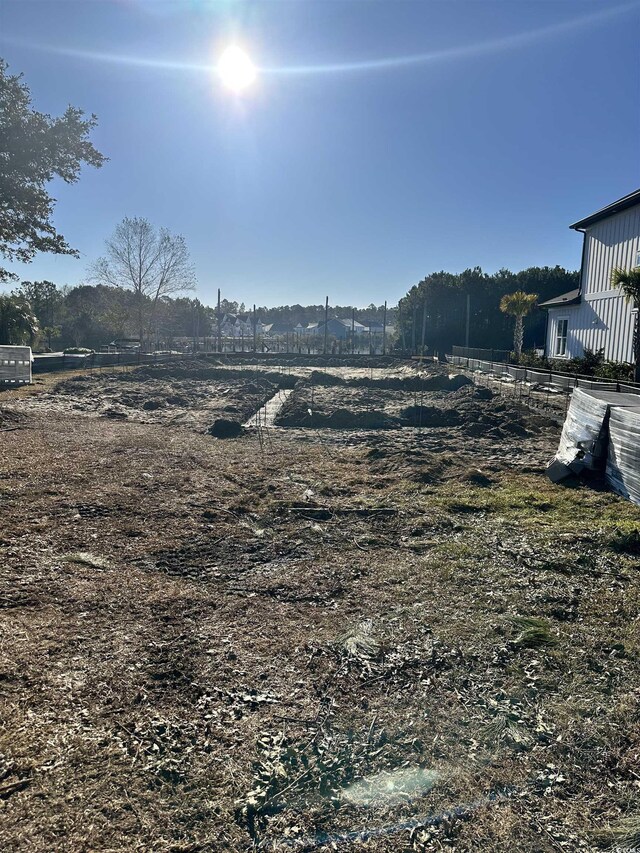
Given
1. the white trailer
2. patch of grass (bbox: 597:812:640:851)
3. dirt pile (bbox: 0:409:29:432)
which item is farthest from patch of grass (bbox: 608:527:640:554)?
the white trailer

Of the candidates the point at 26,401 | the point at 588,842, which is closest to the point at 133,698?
the point at 588,842

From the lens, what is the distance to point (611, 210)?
57.3ft

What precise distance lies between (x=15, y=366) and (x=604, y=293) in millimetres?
21572

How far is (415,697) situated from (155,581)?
92.9 inches

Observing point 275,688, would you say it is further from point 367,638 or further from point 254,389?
point 254,389

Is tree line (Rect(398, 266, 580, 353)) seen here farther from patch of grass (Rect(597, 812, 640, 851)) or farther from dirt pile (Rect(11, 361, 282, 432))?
patch of grass (Rect(597, 812, 640, 851))

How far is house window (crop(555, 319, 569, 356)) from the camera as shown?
21.5m

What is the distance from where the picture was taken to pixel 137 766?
2.32 metres

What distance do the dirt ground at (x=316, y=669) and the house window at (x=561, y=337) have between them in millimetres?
16730

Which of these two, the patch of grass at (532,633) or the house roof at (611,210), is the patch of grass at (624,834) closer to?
the patch of grass at (532,633)

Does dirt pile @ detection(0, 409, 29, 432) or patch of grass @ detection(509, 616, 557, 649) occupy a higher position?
dirt pile @ detection(0, 409, 29, 432)

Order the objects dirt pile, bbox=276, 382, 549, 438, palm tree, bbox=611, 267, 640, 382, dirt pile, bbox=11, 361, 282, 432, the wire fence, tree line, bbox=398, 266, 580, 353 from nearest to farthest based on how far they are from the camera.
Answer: dirt pile, bbox=276, 382, 549, 438 < the wire fence < palm tree, bbox=611, 267, 640, 382 < dirt pile, bbox=11, 361, 282, 432 < tree line, bbox=398, 266, 580, 353

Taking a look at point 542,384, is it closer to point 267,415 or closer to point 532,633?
point 267,415

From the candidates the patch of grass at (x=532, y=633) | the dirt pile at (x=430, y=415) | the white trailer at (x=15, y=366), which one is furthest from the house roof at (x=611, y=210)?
the white trailer at (x=15, y=366)
